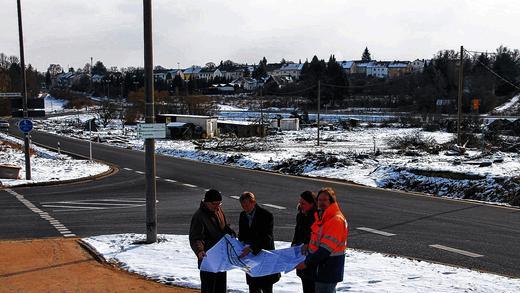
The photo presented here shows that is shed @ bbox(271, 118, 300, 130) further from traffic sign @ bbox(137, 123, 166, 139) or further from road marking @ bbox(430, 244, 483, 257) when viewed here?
traffic sign @ bbox(137, 123, 166, 139)

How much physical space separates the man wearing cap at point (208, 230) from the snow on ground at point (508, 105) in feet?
284

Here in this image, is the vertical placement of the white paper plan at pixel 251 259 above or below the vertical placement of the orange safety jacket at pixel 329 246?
below

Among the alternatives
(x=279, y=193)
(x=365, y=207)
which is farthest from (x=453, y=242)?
(x=279, y=193)

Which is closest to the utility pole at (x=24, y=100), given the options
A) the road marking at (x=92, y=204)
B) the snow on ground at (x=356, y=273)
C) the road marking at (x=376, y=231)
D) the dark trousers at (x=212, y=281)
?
the road marking at (x=92, y=204)

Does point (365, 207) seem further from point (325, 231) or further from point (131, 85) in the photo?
point (131, 85)

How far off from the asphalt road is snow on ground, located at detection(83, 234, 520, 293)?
1.01m

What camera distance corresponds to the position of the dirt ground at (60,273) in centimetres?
766

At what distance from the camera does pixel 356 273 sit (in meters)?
8.41

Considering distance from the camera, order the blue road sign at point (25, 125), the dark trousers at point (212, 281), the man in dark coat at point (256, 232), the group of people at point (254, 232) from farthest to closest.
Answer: the blue road sign at point (25, 125) < the dark trousers at point (212, 281) < the man in dark coat at point (256, 232) < the group of people at point (254, 232)

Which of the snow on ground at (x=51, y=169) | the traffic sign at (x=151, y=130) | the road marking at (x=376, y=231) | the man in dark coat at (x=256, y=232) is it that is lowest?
the snow on ground at (x=51, y=169)

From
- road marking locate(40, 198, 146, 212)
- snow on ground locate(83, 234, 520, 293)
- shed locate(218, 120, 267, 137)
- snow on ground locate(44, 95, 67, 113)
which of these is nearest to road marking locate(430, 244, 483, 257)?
snow on ground locate(83, 234, 520, 293)

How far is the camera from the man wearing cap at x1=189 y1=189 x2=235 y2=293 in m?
6.22

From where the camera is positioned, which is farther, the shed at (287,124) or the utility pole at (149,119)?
the shed at (287,124)

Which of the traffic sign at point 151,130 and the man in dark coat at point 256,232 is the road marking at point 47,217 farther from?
the man in dark coat at point 256,232
